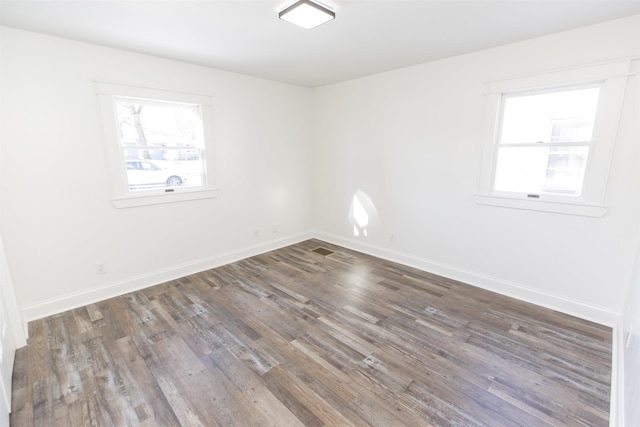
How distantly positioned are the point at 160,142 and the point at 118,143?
45cm

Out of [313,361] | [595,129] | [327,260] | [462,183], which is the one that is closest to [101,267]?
[313,361]

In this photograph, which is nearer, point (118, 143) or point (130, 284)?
point (118, 143)

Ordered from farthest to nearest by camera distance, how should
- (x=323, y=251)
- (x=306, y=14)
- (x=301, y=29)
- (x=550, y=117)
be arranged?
(x=323, y=251)
(x=550, y=117)
(x=301, y=29)
(x=306, y=14)

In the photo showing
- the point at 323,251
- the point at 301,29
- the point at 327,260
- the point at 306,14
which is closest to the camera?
the point at 306,14

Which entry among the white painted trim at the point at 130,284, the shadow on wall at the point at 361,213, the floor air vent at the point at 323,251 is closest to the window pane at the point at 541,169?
the shadow on wall at the point at 361,213

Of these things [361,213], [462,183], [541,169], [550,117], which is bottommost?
[361,213]

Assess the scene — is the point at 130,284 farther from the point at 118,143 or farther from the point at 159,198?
the point at 118,143

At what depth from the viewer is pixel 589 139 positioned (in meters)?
2.54

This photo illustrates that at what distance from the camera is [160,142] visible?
3377mm

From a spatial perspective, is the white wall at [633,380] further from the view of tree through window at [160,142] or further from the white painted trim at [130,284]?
the view of tree through window at [160,142]

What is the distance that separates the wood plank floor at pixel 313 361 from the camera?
176 cm

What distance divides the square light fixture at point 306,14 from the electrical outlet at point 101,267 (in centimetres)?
300

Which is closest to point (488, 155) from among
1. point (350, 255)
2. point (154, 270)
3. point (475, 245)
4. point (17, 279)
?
point (475, 245)

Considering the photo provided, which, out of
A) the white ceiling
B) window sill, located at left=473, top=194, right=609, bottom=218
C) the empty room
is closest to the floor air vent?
the empty room
